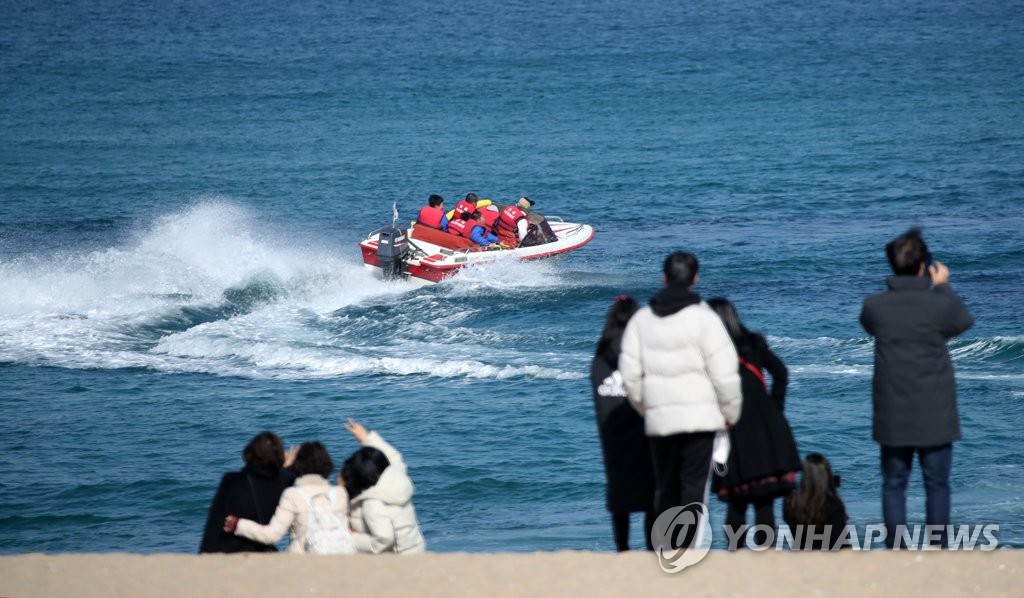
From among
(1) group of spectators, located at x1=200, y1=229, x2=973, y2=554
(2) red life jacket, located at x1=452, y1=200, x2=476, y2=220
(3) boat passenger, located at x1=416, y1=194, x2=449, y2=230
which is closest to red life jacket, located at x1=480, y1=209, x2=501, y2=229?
(2) red life jacket, located at x1=452, y1=200, x2=476, y2=220

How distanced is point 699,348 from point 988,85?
61883 millimetres

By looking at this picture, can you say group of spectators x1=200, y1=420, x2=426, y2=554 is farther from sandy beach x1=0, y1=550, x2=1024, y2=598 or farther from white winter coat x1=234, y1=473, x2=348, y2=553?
sandy beach x1=0, y1=550, x2=1024, y2=598

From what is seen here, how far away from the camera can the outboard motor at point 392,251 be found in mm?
26406

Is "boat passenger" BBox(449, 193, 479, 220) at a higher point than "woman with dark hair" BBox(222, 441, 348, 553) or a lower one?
higher

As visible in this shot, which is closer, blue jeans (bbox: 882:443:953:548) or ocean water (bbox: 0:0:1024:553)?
blue jeans (bbox: 882:443:953:548)

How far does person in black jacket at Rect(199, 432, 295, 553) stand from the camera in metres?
7.68

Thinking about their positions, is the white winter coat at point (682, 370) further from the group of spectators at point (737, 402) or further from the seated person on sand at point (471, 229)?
the seated person on sand at point (471, 229)

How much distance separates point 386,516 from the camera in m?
7.74

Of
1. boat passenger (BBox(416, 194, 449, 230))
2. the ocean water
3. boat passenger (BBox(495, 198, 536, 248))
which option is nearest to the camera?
the ocean water

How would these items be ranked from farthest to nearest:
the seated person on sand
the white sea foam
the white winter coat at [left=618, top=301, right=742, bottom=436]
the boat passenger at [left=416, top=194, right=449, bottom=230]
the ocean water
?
the boat passenger at [left=416, top=194, right=449, bottom=230] → the seated person on sand → the white sea foam → the ocean water → the white winter coat at [left=618, top=301, right=742, bottom=436]

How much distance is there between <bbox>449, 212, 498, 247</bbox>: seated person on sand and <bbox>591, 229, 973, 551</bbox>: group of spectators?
19515 mm

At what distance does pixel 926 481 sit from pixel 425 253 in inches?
781

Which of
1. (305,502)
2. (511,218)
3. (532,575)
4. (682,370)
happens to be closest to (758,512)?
(682,370)

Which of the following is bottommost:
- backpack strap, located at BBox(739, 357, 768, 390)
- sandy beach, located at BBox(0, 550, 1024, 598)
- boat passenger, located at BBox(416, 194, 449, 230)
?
sandy beach, located at BBox(0, 550, 1024, 598)
